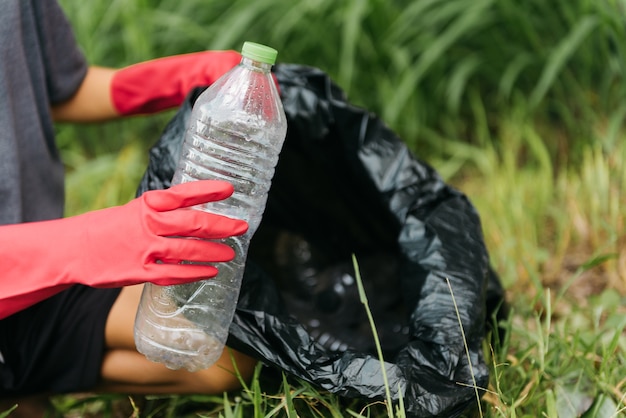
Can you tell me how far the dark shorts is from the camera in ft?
4.79

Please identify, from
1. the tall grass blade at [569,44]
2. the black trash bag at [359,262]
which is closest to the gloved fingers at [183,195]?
the black trash bag at [359,262]

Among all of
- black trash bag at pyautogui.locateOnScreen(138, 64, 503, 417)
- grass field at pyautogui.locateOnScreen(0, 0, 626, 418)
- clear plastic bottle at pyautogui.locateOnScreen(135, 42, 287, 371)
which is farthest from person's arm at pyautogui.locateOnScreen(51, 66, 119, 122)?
grass field at pyautogui.locateOnScreen(0, 0, 626, 418)

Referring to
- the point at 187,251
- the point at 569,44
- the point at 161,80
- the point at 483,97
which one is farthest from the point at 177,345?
the point at 483,97

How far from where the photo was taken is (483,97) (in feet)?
10.1

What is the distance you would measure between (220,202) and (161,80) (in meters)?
0.53

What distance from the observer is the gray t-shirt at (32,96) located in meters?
1.45

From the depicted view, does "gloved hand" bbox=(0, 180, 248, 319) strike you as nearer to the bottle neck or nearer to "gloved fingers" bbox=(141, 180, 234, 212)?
"gloved fingers" bbox=(141, 180, 234, 212)

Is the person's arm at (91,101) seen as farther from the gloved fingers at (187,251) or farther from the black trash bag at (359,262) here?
the gloved fingers at (187,251)

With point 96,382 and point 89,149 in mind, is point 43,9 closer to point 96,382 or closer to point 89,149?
point 96,382

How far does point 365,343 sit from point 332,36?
58.1 inches

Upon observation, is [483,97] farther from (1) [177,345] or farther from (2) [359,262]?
(1) [177,345]

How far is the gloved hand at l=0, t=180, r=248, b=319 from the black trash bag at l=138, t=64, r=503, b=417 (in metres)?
0.23

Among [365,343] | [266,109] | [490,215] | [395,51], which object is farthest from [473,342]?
[395,51]

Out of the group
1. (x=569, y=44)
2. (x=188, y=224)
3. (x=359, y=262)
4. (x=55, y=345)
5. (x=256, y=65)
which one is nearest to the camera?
(x=188, y=224)
